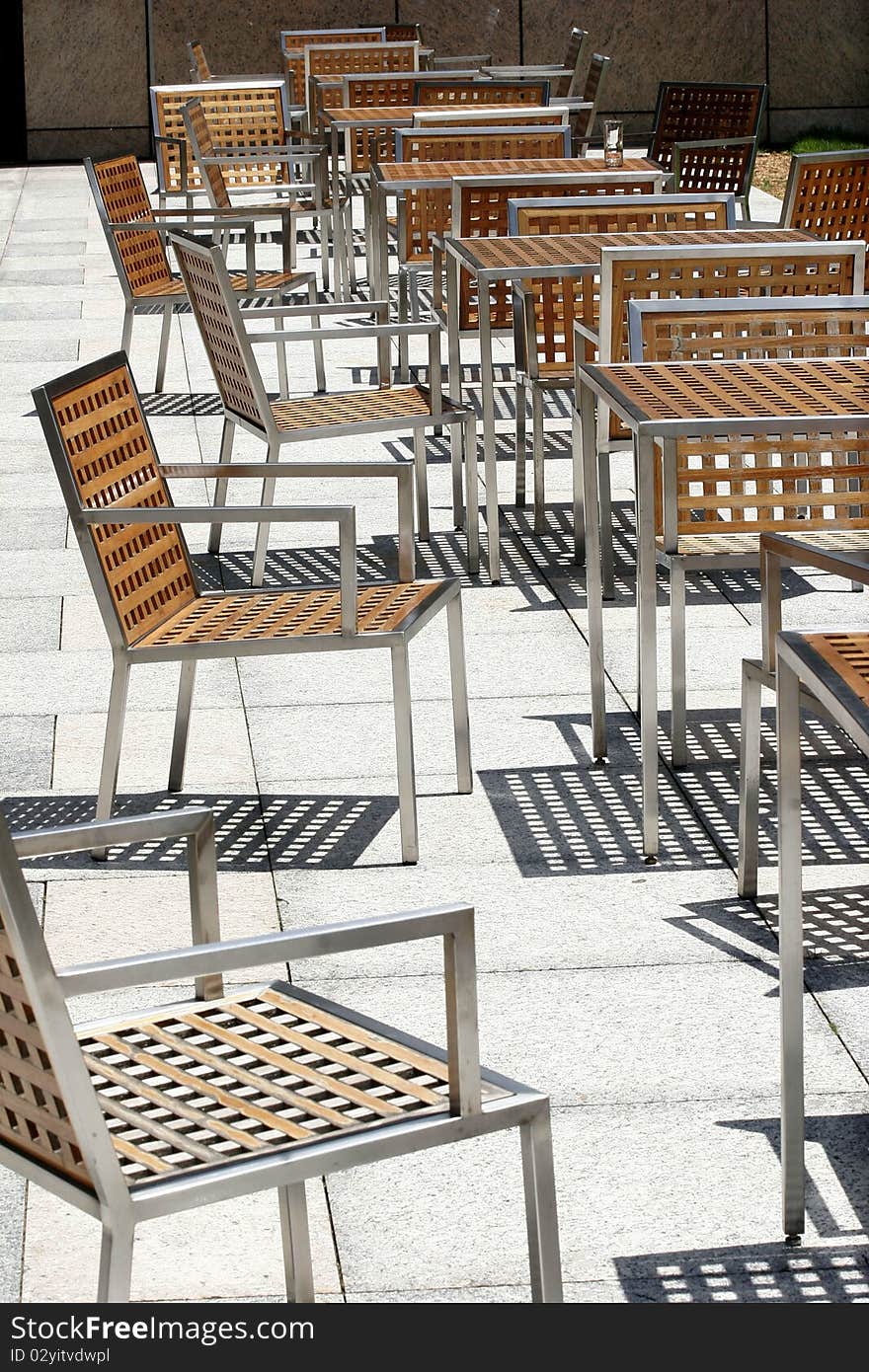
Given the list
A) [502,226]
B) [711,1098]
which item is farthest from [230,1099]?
[502,226]

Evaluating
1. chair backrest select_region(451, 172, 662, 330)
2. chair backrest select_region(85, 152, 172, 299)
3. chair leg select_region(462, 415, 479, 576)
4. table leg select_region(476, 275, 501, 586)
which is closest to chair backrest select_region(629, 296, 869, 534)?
table leg select_region(476, 275, 501, 586)

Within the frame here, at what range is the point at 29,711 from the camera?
5641 millimetres

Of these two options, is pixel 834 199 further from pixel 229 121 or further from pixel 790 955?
pixel 229 121

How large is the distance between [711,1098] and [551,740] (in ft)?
6.39

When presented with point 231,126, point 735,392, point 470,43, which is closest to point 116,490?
point 735,392

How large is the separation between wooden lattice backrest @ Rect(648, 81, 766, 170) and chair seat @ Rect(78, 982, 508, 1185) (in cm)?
947

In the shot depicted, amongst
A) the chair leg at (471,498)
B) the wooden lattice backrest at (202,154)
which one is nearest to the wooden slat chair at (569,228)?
the chair leg at (471,498)

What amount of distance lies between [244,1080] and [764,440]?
298 centimetres

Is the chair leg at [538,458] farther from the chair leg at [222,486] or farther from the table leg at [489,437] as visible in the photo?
the chair leg at [222,486]

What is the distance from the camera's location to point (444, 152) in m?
9.45

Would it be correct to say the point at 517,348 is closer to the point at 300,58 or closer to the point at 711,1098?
the point at 711,1098

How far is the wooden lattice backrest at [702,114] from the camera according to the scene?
456 inches

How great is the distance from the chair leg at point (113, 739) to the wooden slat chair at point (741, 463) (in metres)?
1.27

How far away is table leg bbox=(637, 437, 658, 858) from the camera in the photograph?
14.7ft
